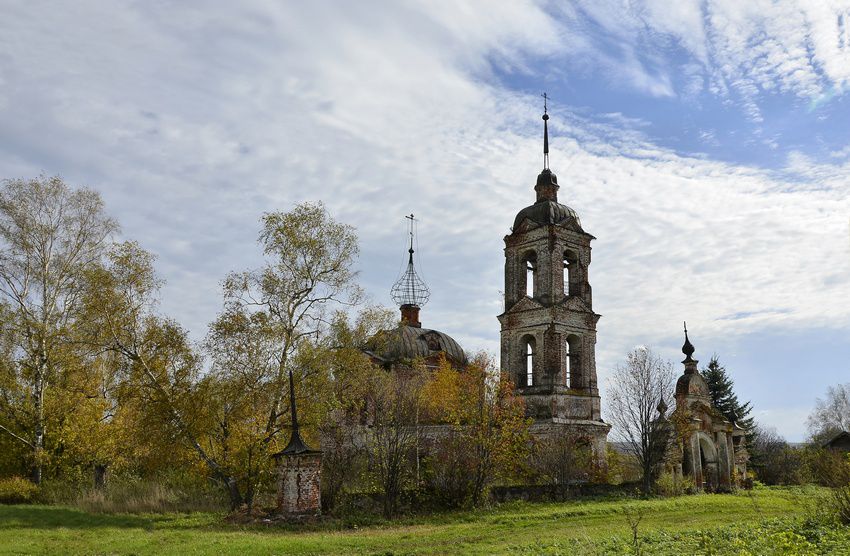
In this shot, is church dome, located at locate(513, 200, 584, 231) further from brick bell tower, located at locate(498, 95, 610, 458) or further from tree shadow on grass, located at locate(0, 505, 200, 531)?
tree shadow on grass, located at locate(0, 505, 200, 531)

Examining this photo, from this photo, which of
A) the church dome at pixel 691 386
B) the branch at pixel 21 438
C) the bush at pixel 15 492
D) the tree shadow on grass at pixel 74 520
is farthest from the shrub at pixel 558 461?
the branch at pixel 21 438

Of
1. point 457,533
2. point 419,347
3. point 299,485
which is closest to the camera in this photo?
point 457,533

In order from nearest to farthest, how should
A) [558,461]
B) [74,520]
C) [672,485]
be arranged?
[74,520] → [558,461] → [672,485]

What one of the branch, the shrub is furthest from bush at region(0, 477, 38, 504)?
the shrub

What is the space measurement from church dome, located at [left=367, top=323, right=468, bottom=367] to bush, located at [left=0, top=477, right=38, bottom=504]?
50.4ft

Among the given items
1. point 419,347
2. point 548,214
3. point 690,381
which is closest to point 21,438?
point 419,347

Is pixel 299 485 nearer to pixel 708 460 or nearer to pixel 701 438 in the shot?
pixel 701 438

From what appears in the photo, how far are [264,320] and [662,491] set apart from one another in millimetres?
17308

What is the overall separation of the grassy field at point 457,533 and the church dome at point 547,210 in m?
14.8

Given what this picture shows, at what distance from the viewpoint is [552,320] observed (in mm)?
Answer: 32375

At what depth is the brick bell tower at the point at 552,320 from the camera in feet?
103

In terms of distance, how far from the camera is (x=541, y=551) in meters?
13.5

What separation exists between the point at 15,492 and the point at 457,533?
1661 centimetres

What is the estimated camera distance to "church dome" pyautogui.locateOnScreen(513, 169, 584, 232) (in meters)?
34.1
